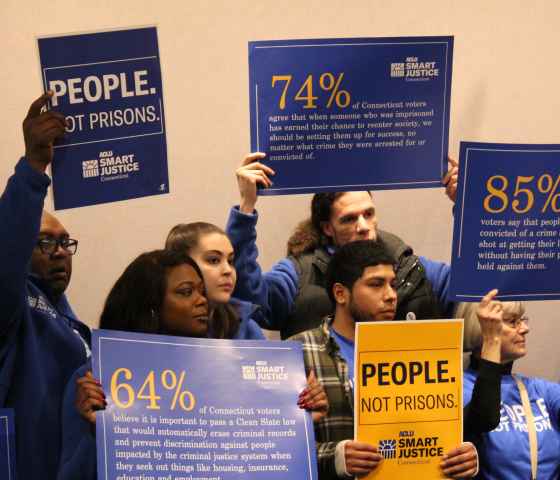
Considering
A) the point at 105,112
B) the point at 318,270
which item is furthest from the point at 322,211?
the point at 105,112

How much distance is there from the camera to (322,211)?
383 centimetres

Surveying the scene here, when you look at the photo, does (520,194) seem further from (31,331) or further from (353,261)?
(31,331)

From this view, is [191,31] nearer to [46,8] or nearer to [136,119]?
[46,8]

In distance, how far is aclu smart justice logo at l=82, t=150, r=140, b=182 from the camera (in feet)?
9.84

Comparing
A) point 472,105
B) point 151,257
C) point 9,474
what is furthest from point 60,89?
point 472,105

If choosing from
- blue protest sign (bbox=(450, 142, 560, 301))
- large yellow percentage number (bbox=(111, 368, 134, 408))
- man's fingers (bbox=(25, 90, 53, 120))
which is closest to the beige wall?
man's fingers (bbox=(25, 90, 53, 120))

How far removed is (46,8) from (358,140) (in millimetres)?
1606

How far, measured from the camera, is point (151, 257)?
2.96m

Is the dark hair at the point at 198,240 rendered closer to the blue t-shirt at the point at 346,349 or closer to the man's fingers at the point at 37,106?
the blue t-shirt at the point at 346,349

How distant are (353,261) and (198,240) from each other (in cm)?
49

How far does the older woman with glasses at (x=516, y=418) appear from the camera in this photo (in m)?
3.43

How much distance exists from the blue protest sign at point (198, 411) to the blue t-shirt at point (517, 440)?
36.9 inches

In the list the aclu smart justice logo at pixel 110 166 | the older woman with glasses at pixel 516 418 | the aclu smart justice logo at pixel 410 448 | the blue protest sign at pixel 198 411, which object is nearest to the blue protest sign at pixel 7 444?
the blue protest sign at pixel 198 411

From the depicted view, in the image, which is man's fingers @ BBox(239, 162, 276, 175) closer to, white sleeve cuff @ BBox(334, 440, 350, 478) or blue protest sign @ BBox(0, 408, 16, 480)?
white sleeve cuff @ BBox(334, 440, 350, 478)
